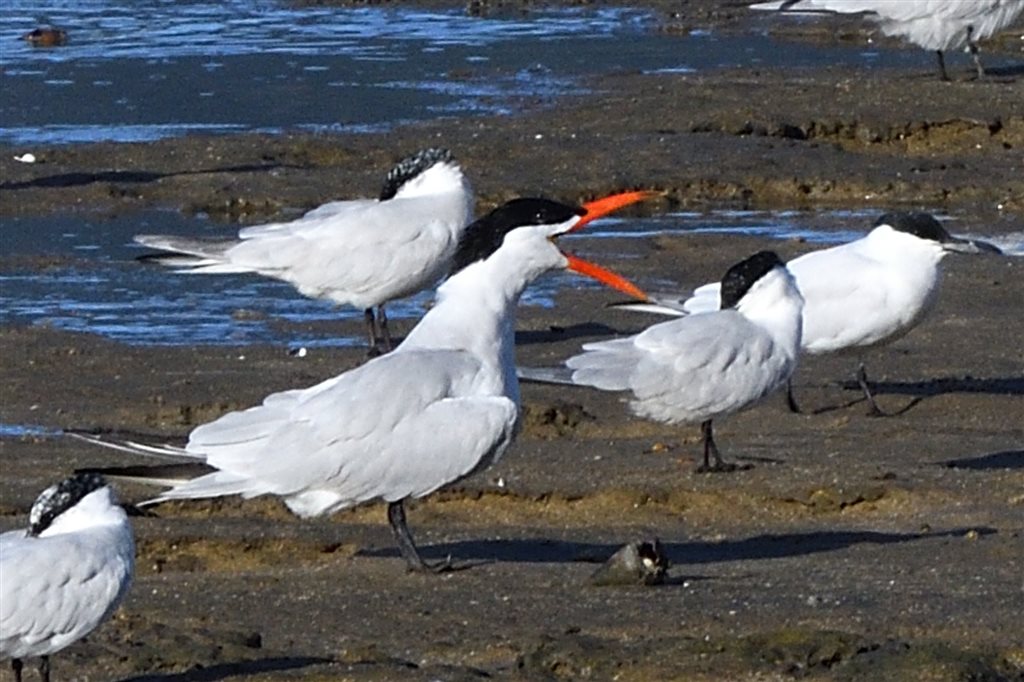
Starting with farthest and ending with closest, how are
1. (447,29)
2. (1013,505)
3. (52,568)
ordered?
(447,29) < (1013,505) < (52,568)

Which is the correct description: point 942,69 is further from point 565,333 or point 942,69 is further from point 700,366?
point 700,366

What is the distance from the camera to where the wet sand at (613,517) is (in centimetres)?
609

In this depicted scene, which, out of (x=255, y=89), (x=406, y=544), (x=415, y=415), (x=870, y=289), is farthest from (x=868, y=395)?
(x=255, y=89)

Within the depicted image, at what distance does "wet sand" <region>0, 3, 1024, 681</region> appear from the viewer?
20.0 ft

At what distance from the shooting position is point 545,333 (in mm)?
11180

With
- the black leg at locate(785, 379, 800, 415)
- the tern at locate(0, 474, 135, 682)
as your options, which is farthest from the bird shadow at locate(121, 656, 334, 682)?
the black leg at locate(785, 379, 800, 415)

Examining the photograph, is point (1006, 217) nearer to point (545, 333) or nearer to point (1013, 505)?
point (545, 333)

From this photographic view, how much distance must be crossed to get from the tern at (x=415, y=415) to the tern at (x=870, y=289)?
243 centimetres

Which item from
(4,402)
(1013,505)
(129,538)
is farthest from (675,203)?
(129,538)

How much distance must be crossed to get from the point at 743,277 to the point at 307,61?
1200 centimetres

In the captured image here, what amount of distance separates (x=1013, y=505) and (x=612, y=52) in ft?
44.4

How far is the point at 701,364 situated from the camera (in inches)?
330

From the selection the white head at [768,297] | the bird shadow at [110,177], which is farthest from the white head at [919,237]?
the bird shadow at [110,177]

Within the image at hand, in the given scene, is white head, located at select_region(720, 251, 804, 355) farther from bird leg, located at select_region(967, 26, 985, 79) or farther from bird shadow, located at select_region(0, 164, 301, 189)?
bird leg, located at select_region(967, 26, 985, 79)
